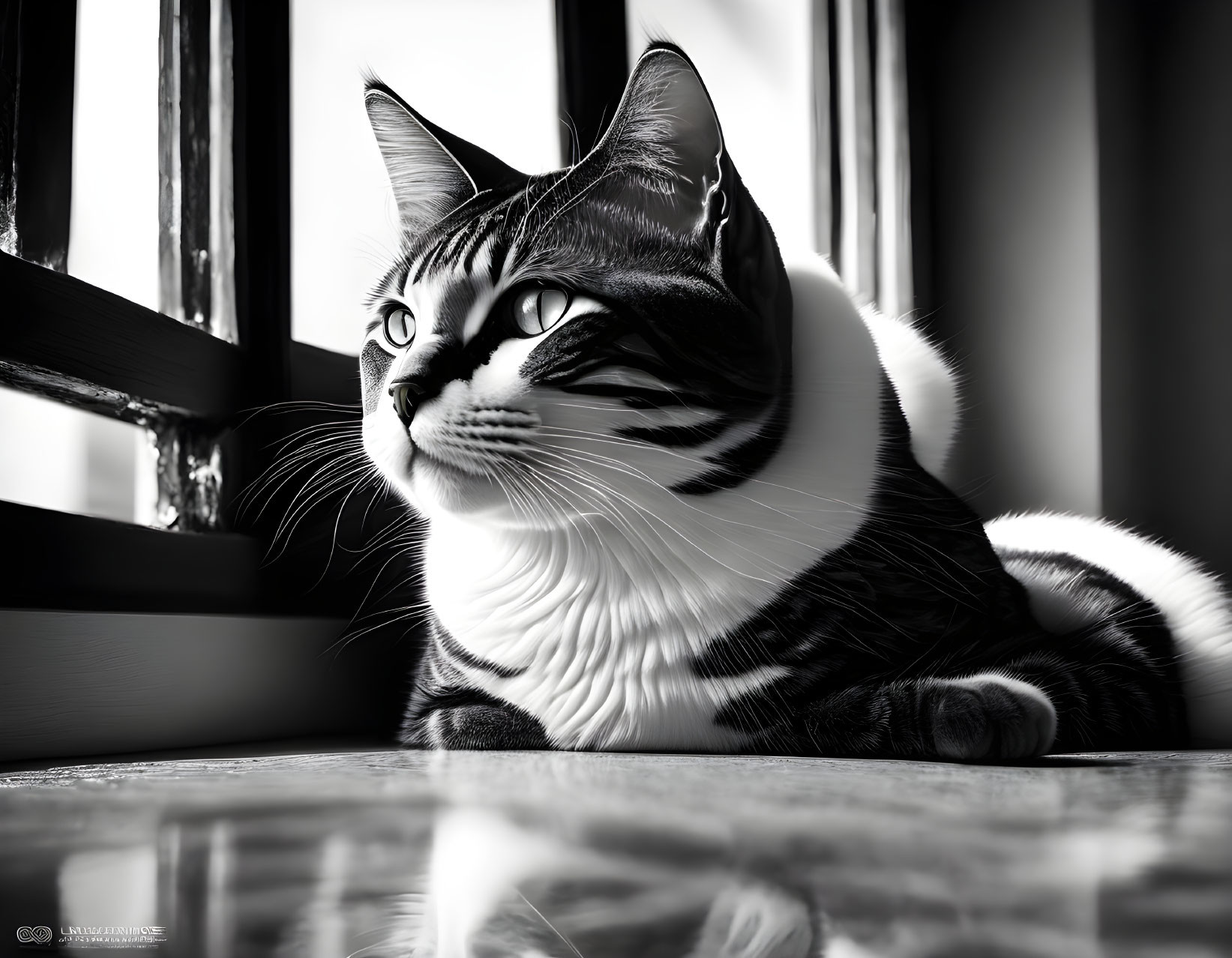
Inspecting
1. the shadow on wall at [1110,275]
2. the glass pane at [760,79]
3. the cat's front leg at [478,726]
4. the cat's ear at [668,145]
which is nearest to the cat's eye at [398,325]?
the cat's ear at [668,145]

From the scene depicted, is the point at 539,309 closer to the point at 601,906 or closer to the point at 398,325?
the point at 398,325

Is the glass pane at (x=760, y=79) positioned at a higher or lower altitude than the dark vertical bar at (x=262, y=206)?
higher

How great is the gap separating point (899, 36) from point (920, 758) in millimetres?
1553

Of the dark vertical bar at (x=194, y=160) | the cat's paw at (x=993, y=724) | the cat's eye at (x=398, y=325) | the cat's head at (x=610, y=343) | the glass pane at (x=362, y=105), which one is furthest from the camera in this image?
the glass pane at (x=362, y=105)

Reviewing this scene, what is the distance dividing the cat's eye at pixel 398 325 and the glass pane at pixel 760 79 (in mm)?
563

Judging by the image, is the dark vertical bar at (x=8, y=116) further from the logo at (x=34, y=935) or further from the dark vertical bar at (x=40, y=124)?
the logo at (x=34, y=935)

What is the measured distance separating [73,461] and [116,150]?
33 cm

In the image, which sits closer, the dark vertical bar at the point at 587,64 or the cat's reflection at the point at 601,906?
the cat's reflection at the point at 601,906

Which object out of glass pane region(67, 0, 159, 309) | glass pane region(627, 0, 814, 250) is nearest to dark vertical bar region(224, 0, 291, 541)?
glass pane region(67, 0, 159, 309)

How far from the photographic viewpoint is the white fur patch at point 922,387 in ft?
3.42

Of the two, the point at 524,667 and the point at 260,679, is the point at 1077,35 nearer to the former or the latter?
the point at 524,667

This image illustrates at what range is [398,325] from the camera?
0.97m

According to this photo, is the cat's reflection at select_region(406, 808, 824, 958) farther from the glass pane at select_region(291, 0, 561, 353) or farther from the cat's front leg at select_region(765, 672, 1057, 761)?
the glass pane at select_region(291, 0, 561, 353)

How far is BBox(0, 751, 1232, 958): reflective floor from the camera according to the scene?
34 centimetres
